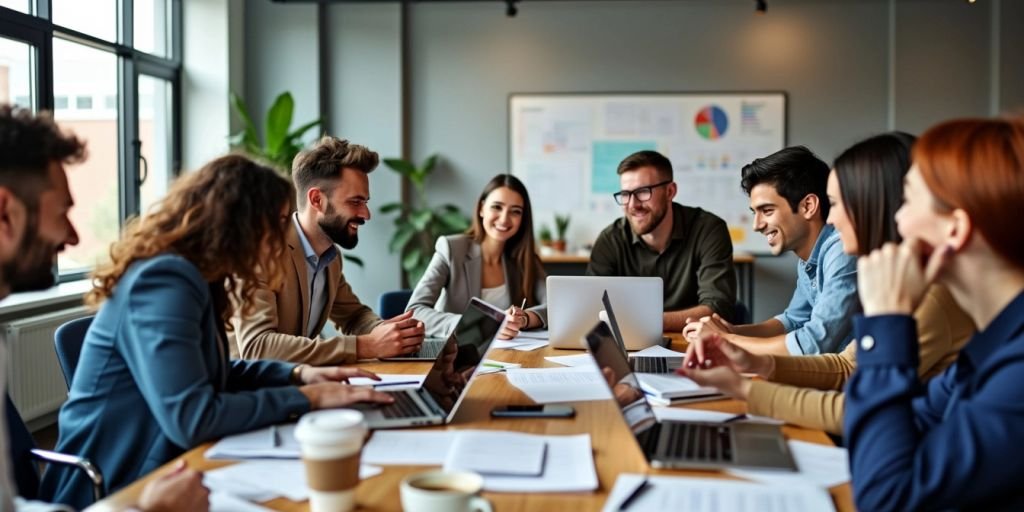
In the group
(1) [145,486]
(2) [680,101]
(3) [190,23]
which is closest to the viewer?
(1) [145,486]

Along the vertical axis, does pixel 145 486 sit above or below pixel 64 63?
below

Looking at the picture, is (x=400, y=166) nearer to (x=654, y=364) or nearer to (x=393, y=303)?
(x=393, y=303)

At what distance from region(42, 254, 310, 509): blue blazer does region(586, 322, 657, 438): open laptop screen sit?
1.90 feet

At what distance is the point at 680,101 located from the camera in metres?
5.72

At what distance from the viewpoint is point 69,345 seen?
6.59ft

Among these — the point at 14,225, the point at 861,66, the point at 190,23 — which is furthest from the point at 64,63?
the point at 861,66

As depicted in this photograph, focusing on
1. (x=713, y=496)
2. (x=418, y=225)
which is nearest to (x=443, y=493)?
(x=713, y=496)

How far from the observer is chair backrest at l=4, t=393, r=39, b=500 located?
167 centimetres

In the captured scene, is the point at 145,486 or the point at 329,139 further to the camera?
the point at 329,139

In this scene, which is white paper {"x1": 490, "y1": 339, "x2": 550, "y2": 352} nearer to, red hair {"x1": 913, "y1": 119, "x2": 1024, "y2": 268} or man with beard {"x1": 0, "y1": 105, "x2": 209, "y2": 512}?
man with beard {"x1": 0, "y1": 105, "x2": 209, "y2": 512}

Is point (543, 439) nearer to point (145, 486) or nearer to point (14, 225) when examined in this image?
point (145, 486)

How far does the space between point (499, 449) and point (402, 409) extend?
1.06 feet

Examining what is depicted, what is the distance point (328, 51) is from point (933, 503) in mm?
5270

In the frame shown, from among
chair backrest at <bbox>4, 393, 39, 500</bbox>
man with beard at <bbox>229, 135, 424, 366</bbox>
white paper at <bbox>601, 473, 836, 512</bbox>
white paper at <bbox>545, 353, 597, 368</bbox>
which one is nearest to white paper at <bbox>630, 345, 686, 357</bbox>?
white paper at <bbox>545, 353, 597, 368</bbox>
